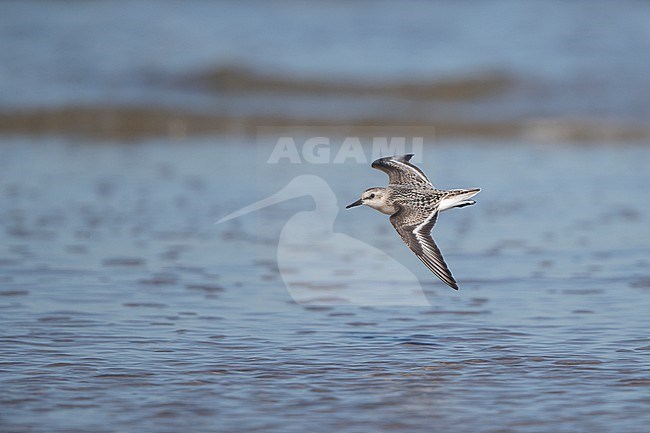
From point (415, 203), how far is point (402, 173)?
675 mm

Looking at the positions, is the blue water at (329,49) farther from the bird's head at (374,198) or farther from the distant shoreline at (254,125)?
the bird's head at (374,198)

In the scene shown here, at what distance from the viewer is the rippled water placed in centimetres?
431

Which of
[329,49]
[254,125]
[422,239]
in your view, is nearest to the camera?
[422,239]

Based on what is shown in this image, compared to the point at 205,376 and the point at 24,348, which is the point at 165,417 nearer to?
the point at 205,376

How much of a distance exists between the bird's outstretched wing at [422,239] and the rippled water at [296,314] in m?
0.41

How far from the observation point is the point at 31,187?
359 inches

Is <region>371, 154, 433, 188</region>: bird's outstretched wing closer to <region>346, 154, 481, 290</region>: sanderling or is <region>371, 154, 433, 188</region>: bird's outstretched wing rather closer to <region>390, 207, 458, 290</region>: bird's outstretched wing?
<region>346, 154, 481, 290</region>: sanderling

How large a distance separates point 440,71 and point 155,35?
4528mm

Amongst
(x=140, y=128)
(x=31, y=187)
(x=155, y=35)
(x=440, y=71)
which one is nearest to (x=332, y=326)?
(x=31, y=187)

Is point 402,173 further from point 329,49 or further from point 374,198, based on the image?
point 329,49

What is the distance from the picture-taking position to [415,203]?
580 centimetres

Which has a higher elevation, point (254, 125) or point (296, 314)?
point (254, 125)

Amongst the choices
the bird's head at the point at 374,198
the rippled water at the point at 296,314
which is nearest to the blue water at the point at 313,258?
the rippled water at the point at 296,314

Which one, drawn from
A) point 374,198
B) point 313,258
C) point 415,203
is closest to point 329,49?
point 313,258
